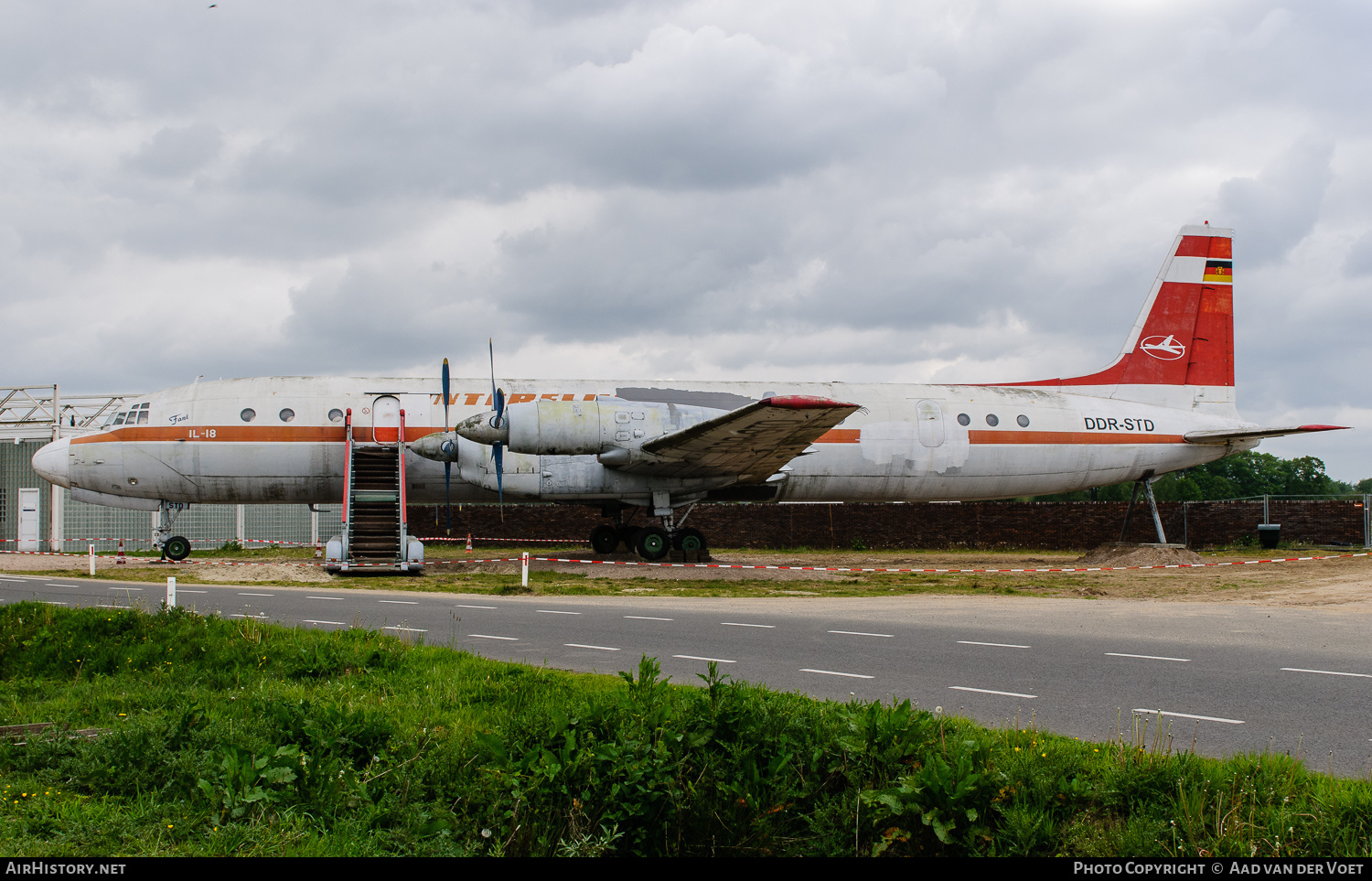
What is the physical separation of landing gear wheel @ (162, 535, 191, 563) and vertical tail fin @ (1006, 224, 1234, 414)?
22888 mm

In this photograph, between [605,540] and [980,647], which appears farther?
[605,540]

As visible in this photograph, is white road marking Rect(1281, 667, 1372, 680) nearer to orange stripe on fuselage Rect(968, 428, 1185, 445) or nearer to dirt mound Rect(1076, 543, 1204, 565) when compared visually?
orange stripe on fuselage Rect(968, 428, 1185, 445)

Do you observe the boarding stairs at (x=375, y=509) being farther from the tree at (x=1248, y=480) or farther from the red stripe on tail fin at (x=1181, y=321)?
the tree at (x=1248, y=480)

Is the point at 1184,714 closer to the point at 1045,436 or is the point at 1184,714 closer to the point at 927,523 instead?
the point at 1045,436

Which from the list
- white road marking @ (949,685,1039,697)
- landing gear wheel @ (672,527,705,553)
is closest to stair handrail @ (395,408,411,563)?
landing gear wheel @ (672,527,705,553)

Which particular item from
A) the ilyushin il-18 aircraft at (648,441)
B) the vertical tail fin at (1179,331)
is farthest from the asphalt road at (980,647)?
the vertical tail fin at (1179,331)

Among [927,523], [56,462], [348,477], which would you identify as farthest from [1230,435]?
[56,462]

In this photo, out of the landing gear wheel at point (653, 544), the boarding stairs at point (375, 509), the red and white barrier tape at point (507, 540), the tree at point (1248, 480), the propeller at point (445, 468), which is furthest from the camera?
the tree at point (1248, 480)

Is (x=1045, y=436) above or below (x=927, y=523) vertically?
above

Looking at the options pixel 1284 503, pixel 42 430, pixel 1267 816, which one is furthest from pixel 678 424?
pixel 42 430

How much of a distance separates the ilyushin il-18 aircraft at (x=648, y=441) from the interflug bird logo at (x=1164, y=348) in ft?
0.15

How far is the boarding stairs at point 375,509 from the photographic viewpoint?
20.7 meters

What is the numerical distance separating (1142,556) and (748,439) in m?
11.8

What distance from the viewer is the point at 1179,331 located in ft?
89.0
